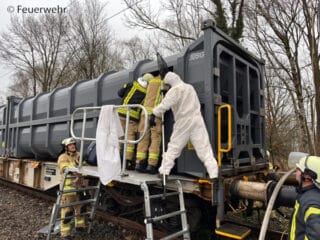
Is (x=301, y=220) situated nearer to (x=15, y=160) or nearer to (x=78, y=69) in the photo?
(x=15, y=160)

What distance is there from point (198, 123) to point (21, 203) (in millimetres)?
5617

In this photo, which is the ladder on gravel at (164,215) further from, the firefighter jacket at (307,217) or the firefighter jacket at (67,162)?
the firefighter jacket at (67,162)

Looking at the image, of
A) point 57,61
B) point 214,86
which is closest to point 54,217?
point 214,86

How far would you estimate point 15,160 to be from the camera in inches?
306

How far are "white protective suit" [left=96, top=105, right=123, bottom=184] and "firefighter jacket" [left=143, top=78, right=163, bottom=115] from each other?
1.66ft

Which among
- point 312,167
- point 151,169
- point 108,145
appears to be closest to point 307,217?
point 312,167

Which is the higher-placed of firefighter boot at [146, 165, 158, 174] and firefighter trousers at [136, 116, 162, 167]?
firefighter trousers at [136, 116, 162, 167]

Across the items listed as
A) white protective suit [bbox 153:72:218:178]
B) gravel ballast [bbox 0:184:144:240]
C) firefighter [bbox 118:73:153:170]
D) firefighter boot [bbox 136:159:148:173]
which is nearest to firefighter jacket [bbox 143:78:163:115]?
firefighter [bbox 118:73:153:170]

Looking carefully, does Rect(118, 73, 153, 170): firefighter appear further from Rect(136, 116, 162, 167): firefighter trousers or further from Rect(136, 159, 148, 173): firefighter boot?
Rect(136, 159, 148, 173): firefighter boot

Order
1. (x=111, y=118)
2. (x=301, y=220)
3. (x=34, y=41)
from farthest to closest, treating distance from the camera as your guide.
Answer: (x=34, y=41)
(x=111, y=118)
(x=301, y=220)

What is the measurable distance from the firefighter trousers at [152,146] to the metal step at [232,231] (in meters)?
1.16

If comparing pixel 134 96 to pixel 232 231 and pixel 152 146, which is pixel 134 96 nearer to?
pixel 152 146

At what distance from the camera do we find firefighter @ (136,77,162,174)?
382 cm

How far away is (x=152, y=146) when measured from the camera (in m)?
3.84
